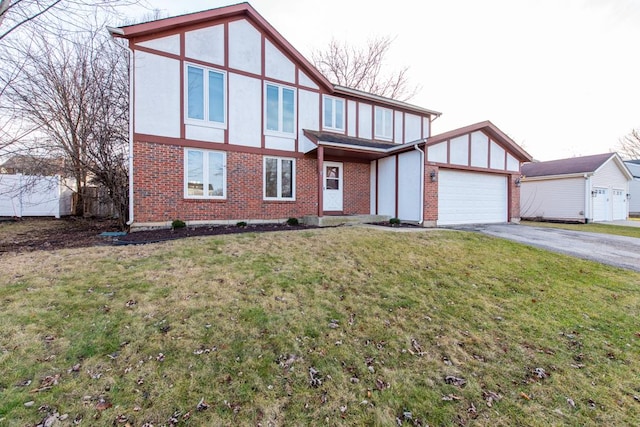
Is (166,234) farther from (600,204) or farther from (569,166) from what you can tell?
(600,204)

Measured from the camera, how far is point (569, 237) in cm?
988

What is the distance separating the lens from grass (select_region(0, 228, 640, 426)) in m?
2.49

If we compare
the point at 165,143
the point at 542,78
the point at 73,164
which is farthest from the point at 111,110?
the point at 542,78

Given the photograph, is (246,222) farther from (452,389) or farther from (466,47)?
(466,47)

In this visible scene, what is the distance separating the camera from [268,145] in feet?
35.8

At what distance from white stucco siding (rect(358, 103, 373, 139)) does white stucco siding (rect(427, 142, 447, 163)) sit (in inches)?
138

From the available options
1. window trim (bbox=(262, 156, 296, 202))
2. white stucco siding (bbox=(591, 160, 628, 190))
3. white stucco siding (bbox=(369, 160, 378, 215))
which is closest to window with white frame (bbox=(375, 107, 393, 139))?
white stucco siding (bbox=(369, 160, 378, 215))

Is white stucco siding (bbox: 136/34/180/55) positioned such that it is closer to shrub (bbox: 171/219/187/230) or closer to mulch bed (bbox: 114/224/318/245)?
shrub (bbox: 171/219/187/230)

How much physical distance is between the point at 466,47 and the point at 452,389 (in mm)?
14339

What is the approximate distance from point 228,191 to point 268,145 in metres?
2.44

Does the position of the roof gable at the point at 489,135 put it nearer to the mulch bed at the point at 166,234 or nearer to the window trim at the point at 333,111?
the window trim at the point at 333,111

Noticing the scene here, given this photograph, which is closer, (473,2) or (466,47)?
(473,2)

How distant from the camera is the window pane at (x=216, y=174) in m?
9.91

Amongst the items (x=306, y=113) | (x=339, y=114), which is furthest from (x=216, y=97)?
(x=339, y=114)
